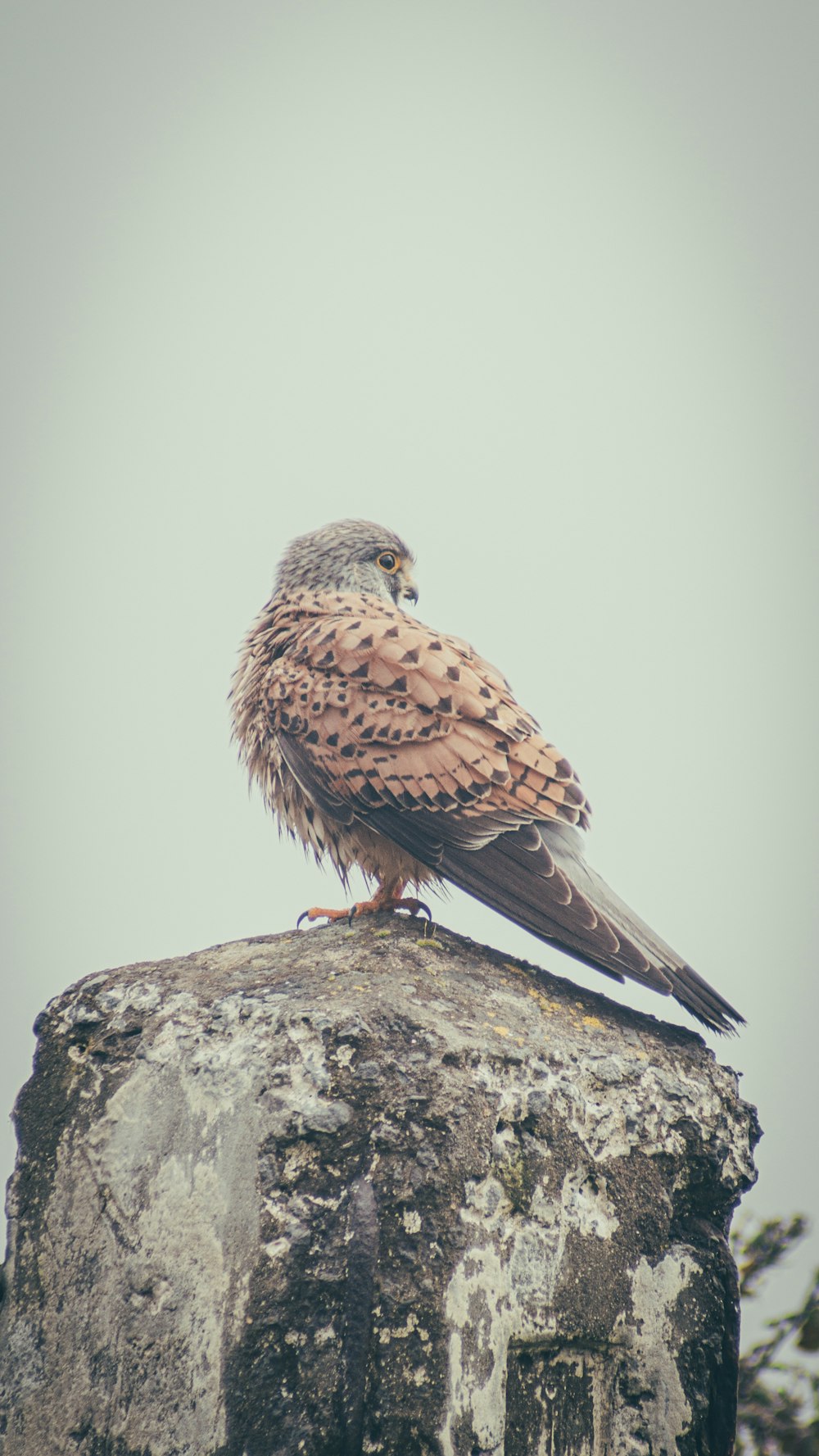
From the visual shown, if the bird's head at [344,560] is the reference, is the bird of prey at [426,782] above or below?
below

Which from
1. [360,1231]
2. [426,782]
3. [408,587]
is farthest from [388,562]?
[360,1231]

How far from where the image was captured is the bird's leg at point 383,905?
12.0 ft

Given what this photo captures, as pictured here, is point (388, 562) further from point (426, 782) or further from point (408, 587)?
point (426, 782)

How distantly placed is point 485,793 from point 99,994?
1.39 meters

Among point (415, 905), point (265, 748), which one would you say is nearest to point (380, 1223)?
point (415, 905)

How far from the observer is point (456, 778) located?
3.59m

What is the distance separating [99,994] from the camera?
295 cm

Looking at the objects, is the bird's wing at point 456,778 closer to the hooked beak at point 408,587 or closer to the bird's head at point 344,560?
the bird's head at point 344,560

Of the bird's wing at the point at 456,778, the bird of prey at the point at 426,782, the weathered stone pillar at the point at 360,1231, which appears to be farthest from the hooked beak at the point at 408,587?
the weathered stone pillar at the point at 360,1231

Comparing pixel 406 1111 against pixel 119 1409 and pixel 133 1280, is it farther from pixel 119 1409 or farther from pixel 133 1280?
pixel 119 1409

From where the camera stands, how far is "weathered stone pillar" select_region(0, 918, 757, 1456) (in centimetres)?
230

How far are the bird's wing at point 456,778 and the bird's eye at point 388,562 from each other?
1339 millimetres

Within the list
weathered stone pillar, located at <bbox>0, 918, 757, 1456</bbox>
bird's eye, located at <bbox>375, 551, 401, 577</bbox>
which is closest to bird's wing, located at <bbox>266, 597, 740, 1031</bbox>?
weathered stone pillar, located at <bbox>0, 918, 757, 1456</bbox>

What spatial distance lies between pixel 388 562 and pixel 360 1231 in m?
3.63
